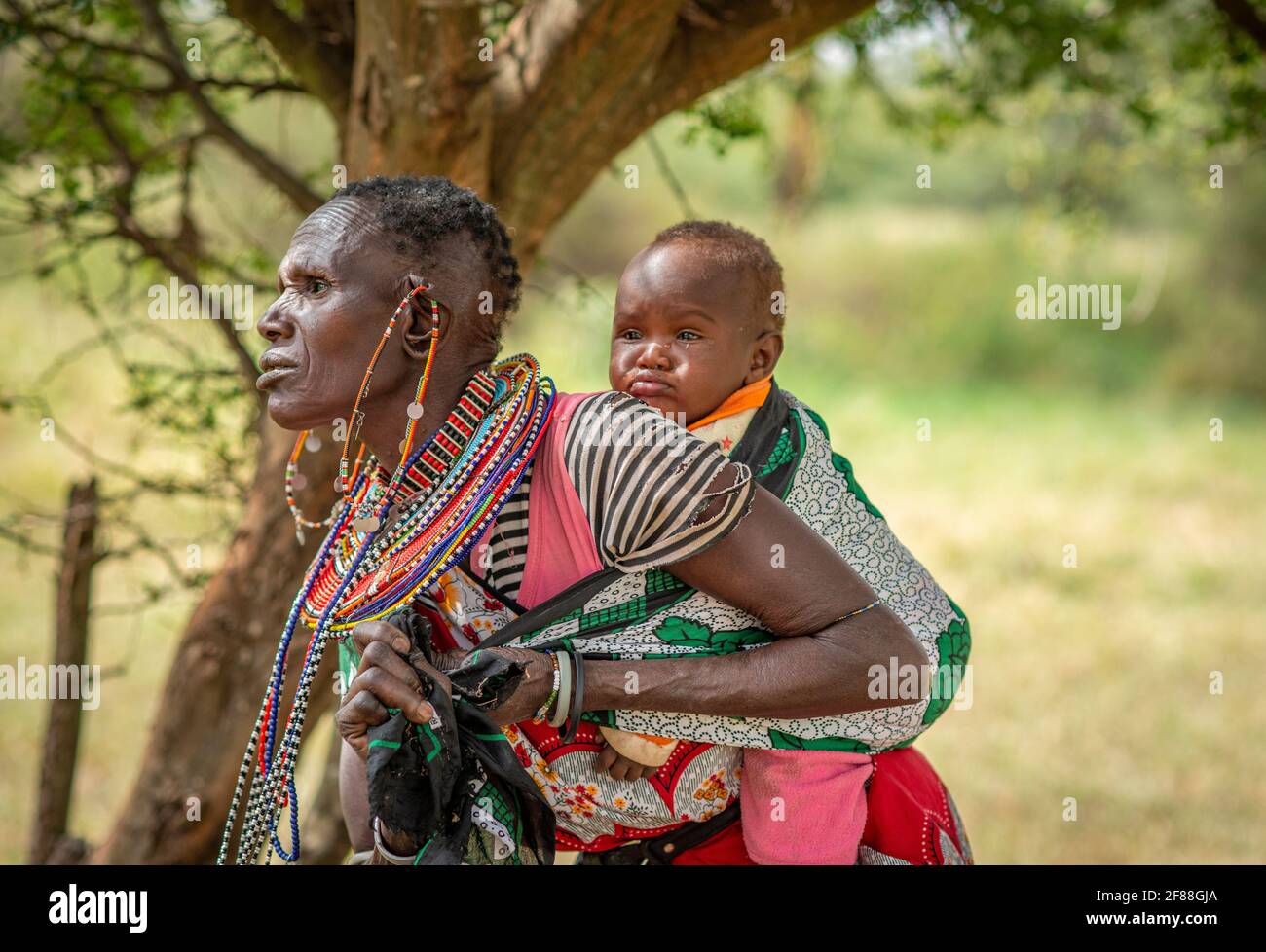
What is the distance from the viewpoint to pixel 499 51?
3219 mm

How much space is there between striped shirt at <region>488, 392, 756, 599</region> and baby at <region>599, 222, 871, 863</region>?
0.34m

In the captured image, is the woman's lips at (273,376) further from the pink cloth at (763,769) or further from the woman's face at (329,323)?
the pink cloth at (763,769)

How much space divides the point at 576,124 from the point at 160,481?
1678mm

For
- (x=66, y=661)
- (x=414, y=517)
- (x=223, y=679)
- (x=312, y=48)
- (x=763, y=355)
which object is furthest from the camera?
(x=66, y=661)

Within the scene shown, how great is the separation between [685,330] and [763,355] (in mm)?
170

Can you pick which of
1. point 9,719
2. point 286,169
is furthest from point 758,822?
point 9,719

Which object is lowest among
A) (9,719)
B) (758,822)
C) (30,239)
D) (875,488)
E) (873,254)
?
(758,822)

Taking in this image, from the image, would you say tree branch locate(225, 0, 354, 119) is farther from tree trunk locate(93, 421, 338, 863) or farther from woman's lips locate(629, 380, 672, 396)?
woman's lips locate(629, 380, 672, 396)

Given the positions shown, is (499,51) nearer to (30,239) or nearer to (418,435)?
(418,435)

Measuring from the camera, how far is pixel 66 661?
3.84 m

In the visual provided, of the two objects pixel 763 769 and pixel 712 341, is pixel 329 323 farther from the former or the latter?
pixel 763 769

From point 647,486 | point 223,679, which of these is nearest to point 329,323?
point 647,486

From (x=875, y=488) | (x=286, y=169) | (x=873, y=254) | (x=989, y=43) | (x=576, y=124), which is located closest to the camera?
(x=576, y=124)

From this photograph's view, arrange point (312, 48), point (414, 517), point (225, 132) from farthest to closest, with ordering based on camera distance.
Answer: point (225, 132) → point (312, 48) → point (414, 517)
